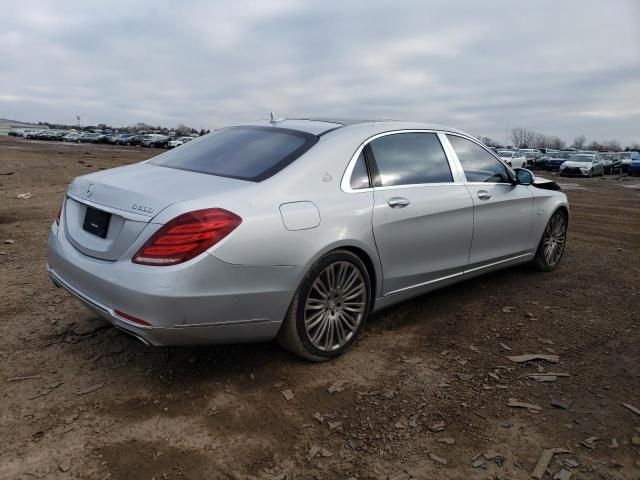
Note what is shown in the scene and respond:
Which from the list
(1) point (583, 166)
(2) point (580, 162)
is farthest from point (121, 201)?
(2) point (580, 162)

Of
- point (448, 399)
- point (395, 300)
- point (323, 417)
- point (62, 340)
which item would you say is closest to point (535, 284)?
point (395, 300)

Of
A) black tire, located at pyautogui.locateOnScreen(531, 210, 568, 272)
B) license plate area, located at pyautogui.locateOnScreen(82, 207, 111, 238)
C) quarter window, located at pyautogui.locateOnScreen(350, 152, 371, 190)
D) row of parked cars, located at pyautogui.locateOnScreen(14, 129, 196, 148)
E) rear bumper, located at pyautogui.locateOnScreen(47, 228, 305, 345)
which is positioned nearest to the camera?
rear bumper, located at pyautogui.locateOnScreen(47, 228, 305, 345)

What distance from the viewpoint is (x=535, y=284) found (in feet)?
17.5

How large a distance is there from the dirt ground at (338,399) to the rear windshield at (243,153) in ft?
4.08

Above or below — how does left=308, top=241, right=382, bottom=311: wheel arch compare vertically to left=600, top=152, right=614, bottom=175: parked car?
below

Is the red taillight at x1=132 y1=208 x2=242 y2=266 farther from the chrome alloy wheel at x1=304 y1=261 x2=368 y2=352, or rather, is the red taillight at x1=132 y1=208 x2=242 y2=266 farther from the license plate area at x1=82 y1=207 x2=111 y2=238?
the chrome alloy wheel at x1=304 y1=261 x2=368 y2=352

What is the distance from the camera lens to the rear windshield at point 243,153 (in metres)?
3.32

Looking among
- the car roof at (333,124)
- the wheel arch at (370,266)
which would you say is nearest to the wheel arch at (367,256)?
the wheel arch at (370,266)

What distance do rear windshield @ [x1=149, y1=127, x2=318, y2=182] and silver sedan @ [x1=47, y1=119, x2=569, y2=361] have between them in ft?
0.05

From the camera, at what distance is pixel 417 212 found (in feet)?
12.6

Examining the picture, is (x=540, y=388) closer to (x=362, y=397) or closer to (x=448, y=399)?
(x=448, y=399)

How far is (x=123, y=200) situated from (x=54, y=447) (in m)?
1.32

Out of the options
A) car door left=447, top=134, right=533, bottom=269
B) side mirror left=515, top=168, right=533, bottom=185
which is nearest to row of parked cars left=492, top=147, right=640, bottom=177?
side mirror left=515, top=168, right=533, bottom=185

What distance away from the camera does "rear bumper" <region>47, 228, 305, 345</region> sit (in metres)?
2.70
